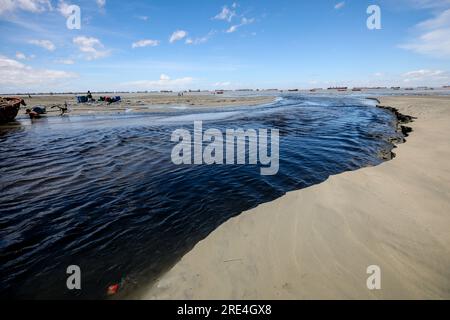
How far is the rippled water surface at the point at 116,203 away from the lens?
12.9 feet

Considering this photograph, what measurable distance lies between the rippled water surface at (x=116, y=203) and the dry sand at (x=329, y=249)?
66cm

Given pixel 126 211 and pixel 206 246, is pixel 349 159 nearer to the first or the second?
pixel 206 246

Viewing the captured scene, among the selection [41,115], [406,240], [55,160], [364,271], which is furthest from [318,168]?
[41,115]

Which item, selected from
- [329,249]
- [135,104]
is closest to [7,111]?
[135,104]

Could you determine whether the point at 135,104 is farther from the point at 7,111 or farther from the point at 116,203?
the point at 116,203

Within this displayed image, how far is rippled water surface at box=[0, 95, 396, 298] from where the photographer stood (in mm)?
3943

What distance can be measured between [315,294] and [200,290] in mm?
1521

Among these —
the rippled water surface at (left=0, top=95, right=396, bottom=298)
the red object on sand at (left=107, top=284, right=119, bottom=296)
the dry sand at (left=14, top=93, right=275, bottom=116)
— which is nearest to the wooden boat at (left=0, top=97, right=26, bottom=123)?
the dry sand at (left=14, top=93, right=275, bottom=116)

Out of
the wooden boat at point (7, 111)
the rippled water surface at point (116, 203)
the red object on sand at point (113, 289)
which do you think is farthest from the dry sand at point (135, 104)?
the red object on sand at point (113, 289)

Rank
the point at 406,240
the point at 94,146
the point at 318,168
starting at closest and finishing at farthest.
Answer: the point at 406,240
the point at 318,168
the point at 94,146

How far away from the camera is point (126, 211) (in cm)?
578

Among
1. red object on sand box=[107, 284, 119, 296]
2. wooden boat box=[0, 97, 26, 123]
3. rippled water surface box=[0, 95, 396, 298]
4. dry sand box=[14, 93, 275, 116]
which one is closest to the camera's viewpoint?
red object on sand box=[107, 284, 119, 296]

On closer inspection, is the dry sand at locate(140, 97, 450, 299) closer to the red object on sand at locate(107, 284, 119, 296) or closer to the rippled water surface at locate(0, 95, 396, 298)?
the red object on sand at locate(107, 284, 119, 296)

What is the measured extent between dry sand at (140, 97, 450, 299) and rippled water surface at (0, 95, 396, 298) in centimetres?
66
